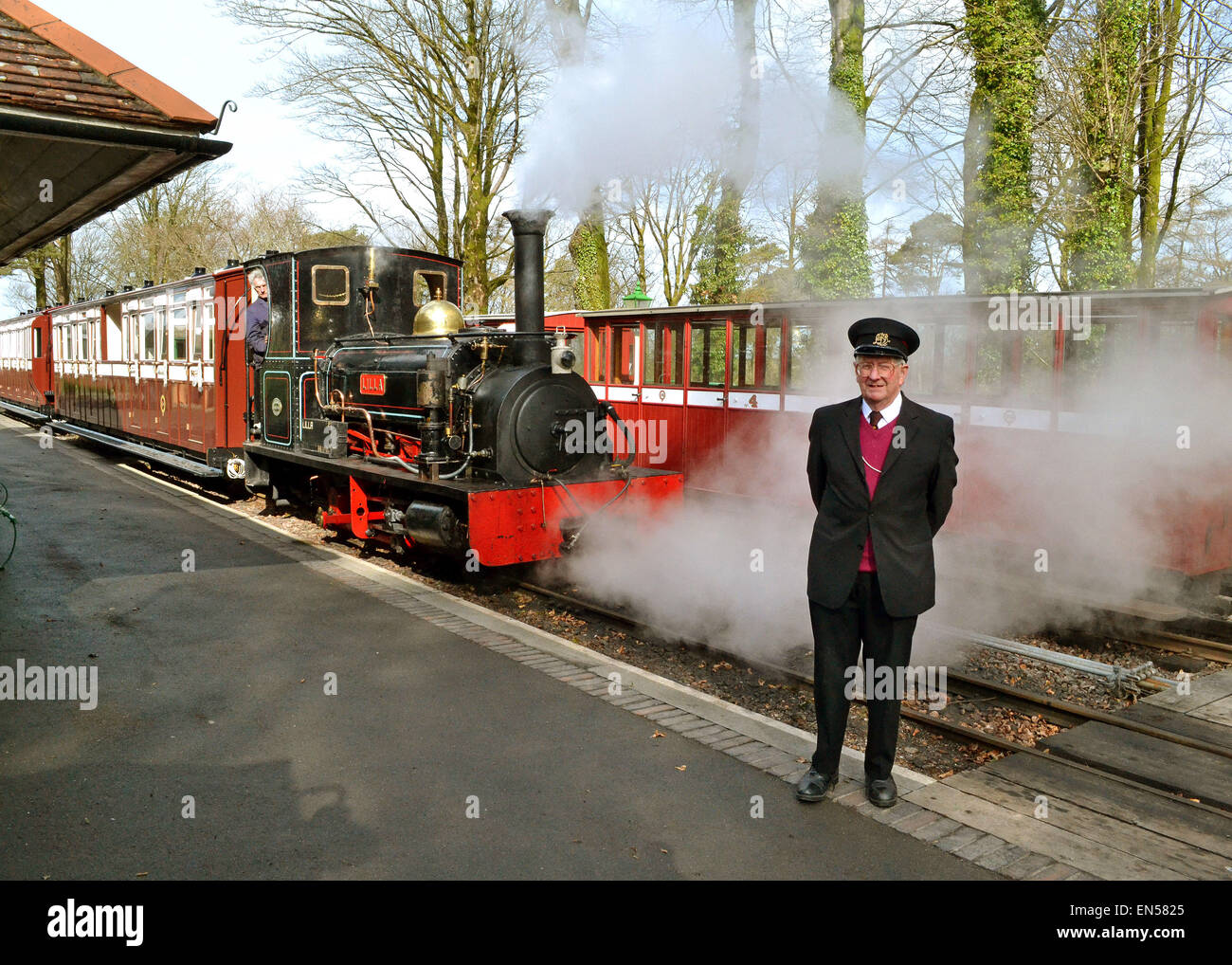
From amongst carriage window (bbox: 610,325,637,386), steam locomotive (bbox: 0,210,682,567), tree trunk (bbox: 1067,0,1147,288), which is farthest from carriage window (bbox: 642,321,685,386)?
tree trunk (bbox: 1067,0,1147,288)

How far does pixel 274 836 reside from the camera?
3.62 metres

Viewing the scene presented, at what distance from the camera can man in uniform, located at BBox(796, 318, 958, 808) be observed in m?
3.81

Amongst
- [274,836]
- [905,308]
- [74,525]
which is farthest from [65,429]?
[274,836]

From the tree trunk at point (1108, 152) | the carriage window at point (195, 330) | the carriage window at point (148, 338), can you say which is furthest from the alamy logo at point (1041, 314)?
the carriage window at point (148, 338)

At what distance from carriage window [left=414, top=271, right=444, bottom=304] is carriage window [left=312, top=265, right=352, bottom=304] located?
0.70 meters

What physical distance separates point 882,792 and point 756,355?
8.80m

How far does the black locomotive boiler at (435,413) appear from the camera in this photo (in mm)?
7332

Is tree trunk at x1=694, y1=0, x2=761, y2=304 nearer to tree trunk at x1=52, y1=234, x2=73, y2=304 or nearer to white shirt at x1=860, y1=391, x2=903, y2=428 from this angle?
white shirt at x1=860, y1=391, x2=903, y2=428

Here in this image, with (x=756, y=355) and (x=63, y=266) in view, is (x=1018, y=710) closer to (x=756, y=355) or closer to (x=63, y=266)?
(x=756, y=355)

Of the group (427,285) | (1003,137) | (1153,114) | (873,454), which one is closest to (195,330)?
(427,285)

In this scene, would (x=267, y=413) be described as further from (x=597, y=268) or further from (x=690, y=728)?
(x=597, y=268)

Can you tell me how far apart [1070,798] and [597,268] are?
15792 mm

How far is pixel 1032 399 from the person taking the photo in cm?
886
